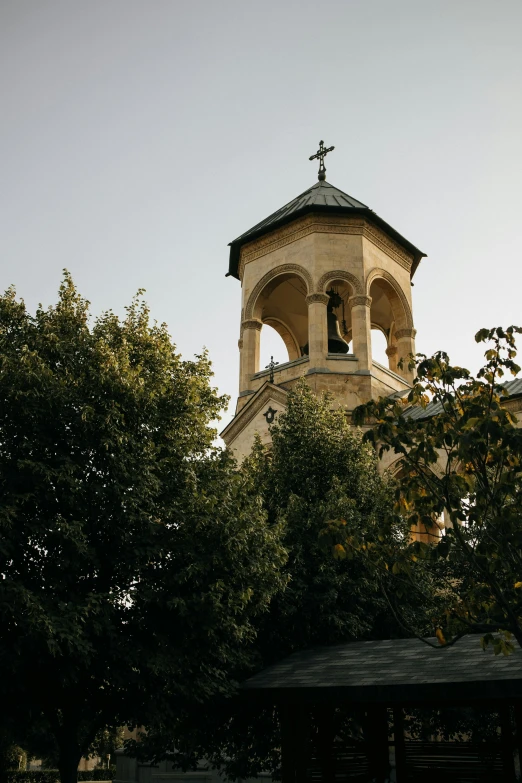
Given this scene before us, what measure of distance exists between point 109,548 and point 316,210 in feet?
53.5

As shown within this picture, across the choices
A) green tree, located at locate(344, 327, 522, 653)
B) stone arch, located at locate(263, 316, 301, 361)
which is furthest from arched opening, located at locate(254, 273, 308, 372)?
green tree, located at locate(344, 327, 522, 653)

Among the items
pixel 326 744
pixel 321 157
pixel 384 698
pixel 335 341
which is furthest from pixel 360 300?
pixel 384 698

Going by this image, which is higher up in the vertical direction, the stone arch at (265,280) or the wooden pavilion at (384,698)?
the stone arch at (265,280)

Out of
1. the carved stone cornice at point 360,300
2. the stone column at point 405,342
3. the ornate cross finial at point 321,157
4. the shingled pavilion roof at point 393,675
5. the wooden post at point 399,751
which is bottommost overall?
the wooden post at point 399,751

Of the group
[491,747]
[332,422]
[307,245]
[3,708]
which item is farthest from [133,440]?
[307,245]

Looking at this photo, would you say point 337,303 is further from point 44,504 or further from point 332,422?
point 44,504

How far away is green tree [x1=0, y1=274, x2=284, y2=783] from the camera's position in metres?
10.5

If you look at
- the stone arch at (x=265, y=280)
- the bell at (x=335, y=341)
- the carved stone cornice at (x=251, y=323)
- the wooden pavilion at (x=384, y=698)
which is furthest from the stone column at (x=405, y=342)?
the wooden pavilion at (x=384, y=698)

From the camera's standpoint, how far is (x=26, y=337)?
12.4m

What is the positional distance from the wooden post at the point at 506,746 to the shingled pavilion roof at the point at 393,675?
159 centimetres

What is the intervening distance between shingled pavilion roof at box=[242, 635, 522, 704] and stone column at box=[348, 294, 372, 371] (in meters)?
11.4

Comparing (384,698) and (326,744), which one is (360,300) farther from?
(384,698)

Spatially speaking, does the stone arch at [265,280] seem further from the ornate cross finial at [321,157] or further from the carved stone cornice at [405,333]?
the ornate cross finial at [321,157]

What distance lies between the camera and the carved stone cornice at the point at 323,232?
80.6 ft
